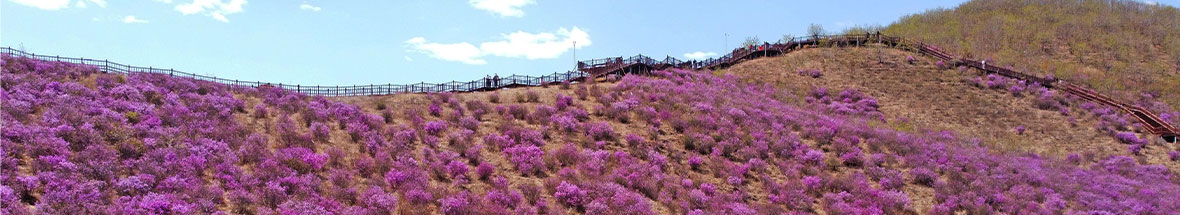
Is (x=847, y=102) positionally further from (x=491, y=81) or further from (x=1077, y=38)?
(x=1077, y=38)

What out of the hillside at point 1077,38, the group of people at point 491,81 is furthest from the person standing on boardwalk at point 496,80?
the hillside at point 1077,38

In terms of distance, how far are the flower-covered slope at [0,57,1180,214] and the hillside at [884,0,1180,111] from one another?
77.3 ft

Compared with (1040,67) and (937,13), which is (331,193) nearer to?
(1040,67)

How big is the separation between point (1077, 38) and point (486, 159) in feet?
216

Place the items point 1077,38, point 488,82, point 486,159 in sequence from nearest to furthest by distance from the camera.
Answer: point 486,159, point 488,82, point 1077,38

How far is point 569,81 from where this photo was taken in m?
44.3

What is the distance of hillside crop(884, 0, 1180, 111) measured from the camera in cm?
5466

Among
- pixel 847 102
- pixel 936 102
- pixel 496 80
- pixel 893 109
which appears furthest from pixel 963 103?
pixel 496 80

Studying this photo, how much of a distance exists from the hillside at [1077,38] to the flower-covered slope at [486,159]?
23.6 metres

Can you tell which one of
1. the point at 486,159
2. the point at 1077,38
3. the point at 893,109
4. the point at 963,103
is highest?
the point at 1077,38

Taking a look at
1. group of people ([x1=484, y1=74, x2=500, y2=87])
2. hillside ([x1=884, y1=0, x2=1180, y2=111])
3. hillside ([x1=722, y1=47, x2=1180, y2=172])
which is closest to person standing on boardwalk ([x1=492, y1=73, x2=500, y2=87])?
group of people ([x1=484, y1=74, x2=500, y2=87])

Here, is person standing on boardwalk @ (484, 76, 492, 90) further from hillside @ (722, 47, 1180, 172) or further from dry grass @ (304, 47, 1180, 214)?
hillside @ (722, 47, 1180, 172)

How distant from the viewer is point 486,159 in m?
28.2

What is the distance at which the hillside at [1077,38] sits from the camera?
54656 mm
